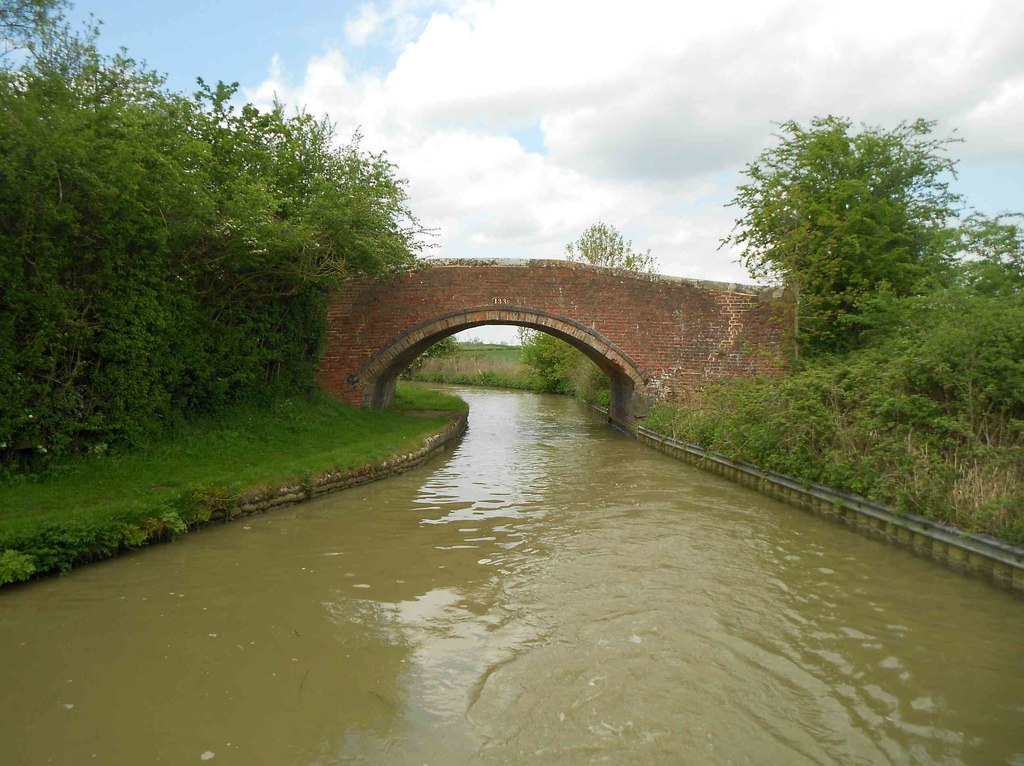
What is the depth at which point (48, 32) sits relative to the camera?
8.10 meters

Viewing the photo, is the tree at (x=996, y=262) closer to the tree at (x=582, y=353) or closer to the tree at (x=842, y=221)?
the tree at (x=842, y=221)

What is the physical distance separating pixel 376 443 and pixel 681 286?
810 centimetres

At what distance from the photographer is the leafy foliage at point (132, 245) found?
736 cm

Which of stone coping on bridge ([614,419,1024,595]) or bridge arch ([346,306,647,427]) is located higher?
bridge arch ([346,306,647,427])

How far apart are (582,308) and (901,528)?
32.3 feet

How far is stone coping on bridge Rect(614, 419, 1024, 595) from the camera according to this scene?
6.13 metres

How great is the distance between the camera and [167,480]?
330 inches

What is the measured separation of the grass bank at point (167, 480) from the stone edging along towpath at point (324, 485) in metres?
0.10

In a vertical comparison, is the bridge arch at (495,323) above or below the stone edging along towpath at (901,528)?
above

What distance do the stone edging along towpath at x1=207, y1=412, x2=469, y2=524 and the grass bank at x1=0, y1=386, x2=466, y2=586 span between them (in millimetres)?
101

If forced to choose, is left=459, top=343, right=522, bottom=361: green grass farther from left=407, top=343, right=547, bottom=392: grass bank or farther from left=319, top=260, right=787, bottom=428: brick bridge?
left=319, top=260, right=787, bottom=428: brick bridge

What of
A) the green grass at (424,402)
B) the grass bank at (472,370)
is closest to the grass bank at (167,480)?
the green grass at (424,402)

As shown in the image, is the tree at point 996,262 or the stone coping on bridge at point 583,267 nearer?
the tree at point 996,262

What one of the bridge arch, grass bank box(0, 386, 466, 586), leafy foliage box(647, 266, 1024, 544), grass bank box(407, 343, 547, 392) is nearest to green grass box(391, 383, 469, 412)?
the bridge arch
